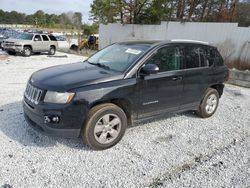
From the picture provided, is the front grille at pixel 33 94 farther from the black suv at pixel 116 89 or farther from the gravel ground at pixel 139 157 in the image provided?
the gravel ground at pixel 139 157

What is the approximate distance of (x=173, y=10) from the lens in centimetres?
2005

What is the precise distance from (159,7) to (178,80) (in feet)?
53.3

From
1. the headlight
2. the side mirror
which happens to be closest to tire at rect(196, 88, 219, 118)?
the side mirror

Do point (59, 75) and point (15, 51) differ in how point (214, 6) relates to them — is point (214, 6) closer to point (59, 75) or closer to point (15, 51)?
point (15, 51)

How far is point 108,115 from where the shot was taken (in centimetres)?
375

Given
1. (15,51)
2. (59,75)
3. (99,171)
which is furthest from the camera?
(15,51)

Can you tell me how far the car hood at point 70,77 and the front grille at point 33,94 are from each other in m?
0.07

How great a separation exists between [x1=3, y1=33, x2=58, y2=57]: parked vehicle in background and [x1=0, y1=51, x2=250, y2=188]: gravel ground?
1195 centimetres

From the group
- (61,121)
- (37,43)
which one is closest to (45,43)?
(37,43)

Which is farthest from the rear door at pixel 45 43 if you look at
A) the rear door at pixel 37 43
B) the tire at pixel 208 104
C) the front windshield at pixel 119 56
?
the tire at pixel 208 104

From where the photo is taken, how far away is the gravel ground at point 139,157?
313 centimetres

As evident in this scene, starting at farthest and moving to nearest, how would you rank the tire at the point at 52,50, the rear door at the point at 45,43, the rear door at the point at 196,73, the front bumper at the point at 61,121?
the tire at the point at 52,50, the rear door at the point at 45,43, the rear door at the point at 196,73, the front bumper at the point at 61,121

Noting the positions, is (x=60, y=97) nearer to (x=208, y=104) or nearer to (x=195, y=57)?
(x=195, y=57)

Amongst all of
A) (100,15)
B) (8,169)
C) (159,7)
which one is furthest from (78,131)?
(100,15)
